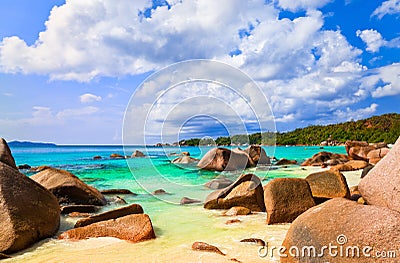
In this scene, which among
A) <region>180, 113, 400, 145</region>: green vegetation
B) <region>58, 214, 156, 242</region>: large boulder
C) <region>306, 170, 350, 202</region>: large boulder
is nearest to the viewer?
<region>58, 214, 156, 242</region>: large boulder

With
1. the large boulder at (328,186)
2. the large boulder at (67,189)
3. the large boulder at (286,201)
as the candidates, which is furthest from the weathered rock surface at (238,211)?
the large boulder at (67,189)

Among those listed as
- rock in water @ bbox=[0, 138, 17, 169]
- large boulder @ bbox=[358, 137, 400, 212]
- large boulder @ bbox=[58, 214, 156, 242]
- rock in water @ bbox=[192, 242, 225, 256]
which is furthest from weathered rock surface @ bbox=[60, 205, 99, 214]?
large boulder @ bbox=[358, 137, 400, 212]

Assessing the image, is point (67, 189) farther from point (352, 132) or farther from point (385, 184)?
point (352, 132)

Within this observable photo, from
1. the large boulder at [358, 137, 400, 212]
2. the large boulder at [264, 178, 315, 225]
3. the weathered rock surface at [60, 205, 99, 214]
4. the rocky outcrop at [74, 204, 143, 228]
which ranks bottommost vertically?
the weathered rock surface at [60, 205, 99, 214]

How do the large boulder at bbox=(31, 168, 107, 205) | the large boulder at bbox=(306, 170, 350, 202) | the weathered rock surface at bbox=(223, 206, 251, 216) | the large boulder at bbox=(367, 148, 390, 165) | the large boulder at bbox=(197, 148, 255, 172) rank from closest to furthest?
the large boulder at bbox=(306, 170, 350, 202) < the weathered rock surface at bbox=(223, 206, 251, 216) < the large boulder at bbox=(31, 168, 107, 205) < the large boulder at bbox=(197, 148, 255, 172) < the large boulder at bbox=(367, 148, 390, 165)

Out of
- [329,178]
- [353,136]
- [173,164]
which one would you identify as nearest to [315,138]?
[353,136]

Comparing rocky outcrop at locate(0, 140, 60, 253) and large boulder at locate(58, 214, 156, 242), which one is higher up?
rocky outcrop at locate(0, 140, 60, 253)

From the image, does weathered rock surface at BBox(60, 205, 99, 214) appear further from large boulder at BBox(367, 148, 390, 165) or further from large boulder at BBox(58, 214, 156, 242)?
large boulder at BBox(367, 148, 390, 165)

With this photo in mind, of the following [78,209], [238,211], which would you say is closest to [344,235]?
[238,211]

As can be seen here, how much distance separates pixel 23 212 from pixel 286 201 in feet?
14.2

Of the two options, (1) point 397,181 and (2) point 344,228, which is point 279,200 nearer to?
(1) point 397,181

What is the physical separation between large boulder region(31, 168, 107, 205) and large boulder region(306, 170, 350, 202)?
5344mm

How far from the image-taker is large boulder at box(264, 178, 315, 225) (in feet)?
18.4

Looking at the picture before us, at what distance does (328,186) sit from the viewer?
6500mm
